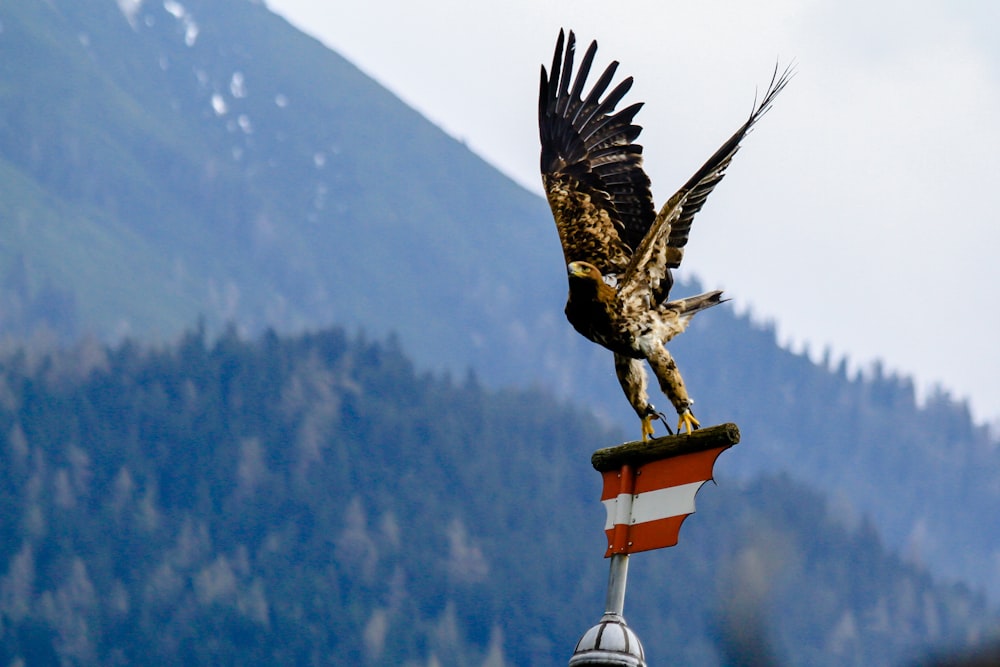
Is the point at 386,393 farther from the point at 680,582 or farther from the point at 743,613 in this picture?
the point at 743,613

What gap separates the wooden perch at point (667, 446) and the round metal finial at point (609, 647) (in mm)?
1130

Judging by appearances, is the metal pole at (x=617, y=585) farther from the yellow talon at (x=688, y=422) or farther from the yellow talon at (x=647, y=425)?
the yellow talon at (x=647, y=425)

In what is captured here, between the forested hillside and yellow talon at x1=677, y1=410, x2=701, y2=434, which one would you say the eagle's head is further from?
the forested hillside

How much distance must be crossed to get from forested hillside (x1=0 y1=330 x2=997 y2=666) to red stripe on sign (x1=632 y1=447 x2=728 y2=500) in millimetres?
124846

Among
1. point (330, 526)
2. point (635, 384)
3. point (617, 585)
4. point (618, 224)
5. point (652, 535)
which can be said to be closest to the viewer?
point (617, 585)

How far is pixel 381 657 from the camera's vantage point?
5645 inches

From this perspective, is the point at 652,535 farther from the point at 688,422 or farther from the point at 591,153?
the point at 591,153

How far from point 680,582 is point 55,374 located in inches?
2382

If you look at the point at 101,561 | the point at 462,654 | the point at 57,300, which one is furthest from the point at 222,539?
the point at 57,300

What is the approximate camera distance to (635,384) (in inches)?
404

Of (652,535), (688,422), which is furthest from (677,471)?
(688,422)

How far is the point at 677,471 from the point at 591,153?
5.27 metres

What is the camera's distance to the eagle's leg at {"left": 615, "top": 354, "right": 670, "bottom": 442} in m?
9.87

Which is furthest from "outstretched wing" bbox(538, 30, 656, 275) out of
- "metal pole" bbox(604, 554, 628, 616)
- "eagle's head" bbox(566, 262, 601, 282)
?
"metal pole" bbox(604, 554, 628, 616)
